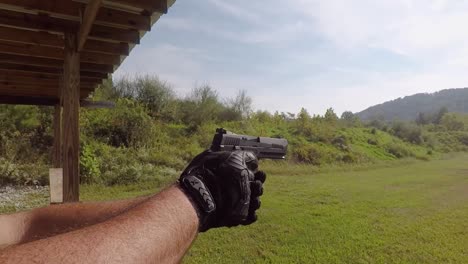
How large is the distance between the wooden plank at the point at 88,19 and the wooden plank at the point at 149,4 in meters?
0.15

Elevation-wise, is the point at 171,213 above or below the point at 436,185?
above

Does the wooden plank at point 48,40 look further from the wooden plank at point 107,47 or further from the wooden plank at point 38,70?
the wooden plank at point 38,70

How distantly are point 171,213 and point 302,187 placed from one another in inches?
368

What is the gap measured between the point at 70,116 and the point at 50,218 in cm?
201

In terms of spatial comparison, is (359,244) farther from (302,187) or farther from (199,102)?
(199,102)

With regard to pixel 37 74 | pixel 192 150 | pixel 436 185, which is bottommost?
pixel 436 185

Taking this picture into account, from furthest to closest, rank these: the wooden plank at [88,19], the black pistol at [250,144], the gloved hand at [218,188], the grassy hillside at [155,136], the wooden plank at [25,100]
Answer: the grassy hillside at [155,136]
the wooden plank at [25,100]
the wooden plank at [88,19]
the black pistol at [250,144]
the gloved hand at [218,188]

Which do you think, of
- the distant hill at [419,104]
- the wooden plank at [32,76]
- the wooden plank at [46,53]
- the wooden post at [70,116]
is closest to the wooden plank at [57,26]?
the wooden post at [70,116]

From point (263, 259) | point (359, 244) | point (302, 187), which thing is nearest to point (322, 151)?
point (302, 187)

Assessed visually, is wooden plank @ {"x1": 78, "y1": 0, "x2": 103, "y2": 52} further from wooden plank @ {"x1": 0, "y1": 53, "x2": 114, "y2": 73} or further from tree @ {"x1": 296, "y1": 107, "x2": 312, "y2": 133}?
tree @ {"x1": 296, "y1": 107, "x2": 312, "y2": 133}

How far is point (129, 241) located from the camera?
0.64 m

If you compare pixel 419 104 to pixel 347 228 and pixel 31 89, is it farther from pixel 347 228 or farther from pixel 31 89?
pixel 31 89

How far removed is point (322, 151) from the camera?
1645cm

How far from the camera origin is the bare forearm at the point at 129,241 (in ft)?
1.87
